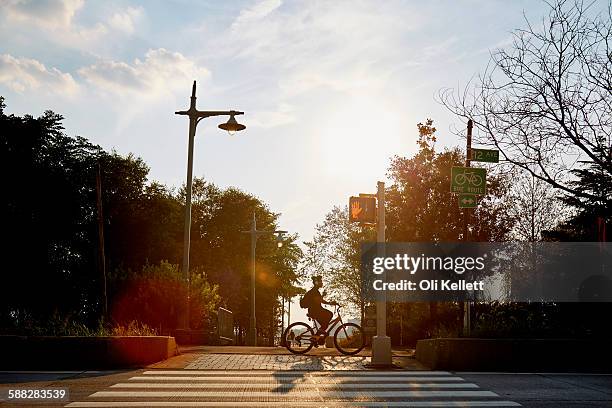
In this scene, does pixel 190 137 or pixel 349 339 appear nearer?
pixel 349 339

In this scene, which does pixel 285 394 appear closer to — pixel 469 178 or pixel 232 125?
pixel 469 178

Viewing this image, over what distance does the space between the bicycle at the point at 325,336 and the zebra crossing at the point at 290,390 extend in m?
3.94

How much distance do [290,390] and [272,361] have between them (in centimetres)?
446

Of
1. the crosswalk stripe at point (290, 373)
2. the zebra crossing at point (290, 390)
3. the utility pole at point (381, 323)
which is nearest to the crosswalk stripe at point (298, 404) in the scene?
the zebra crossing at point (290, 390)

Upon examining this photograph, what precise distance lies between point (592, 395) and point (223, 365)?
21.5ft

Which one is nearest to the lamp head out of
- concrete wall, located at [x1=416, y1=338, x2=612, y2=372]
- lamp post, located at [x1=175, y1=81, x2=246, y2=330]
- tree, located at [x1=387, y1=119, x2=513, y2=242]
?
lamp post, located at [x1=175, y1=81, x2=246, y2=330]

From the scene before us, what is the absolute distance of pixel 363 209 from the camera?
50.9 feet

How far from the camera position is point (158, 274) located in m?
23.7

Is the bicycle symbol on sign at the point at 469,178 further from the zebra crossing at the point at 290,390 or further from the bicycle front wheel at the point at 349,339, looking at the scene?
the zebra crossing at the point at 290,390

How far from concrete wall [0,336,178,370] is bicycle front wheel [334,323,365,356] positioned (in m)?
4.90

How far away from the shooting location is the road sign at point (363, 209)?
1547 cm

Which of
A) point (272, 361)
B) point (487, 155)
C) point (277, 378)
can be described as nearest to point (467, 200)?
point (487, 155)

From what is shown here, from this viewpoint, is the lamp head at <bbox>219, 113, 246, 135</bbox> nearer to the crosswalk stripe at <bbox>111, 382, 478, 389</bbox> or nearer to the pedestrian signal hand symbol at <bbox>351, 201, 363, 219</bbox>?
the pedestrian signal hand symbol at <bbox>351, 201, 363, 219</bbox>

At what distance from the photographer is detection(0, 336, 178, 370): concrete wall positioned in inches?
544
